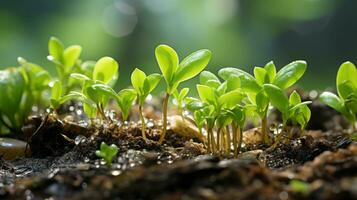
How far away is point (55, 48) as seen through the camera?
1882 mm

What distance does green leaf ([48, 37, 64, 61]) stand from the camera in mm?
1866

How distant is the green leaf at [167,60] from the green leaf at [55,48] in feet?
2.06

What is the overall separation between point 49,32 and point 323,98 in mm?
13310

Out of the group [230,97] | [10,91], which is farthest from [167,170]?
[10,91]

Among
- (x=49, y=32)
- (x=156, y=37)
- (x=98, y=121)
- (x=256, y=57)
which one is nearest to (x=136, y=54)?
(x=156, y=37)

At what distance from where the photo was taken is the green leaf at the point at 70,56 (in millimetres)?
1886

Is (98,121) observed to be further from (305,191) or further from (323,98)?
(305,191)

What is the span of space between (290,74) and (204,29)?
46.9 feet

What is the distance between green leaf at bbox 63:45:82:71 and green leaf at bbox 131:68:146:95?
0.56 meters

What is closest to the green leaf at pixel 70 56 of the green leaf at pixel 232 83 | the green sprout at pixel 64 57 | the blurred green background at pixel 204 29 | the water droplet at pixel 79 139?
the green sprout at pixel 64 57

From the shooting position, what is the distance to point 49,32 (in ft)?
46.3

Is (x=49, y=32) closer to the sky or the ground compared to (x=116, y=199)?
closer to the sky

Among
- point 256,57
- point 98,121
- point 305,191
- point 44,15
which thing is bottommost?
point 305,191

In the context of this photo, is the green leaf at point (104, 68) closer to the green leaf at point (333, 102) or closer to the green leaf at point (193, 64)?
the green leaf at point (193, 64)
